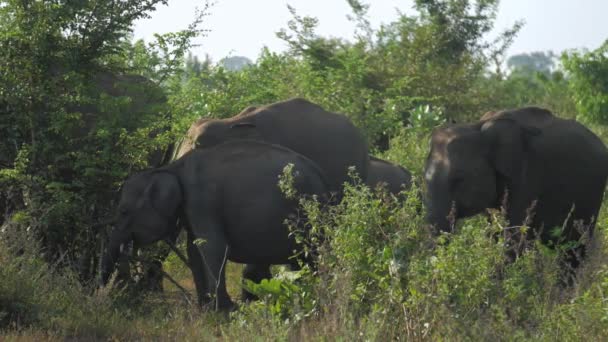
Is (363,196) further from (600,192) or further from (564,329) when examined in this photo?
(600,192)

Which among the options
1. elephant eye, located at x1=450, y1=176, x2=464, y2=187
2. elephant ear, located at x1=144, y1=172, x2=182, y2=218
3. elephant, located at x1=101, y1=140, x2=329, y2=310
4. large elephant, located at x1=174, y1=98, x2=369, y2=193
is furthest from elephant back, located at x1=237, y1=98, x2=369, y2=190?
elephant ear, located at x1=144, y1=172, x2=182, y2=218

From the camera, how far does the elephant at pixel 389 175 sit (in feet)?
42.9

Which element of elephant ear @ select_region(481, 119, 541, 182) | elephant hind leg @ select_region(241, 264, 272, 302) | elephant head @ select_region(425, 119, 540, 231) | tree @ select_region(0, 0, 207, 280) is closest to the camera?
tree @ select_region(0, 0, 207, 280)

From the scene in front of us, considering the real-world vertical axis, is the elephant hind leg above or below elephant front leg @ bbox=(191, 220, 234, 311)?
below

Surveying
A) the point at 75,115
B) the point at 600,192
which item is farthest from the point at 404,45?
the point at 75,115

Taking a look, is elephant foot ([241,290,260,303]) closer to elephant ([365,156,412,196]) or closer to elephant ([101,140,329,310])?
elephant ([101,140,329,310])

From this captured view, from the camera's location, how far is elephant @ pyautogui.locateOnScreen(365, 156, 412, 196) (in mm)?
13062

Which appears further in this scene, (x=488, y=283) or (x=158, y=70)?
(x=158, y=70)

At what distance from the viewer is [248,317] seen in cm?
888

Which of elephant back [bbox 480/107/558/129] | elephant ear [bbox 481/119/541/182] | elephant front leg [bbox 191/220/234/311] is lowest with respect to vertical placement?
elephant front leg [bbox 191/220/234/311]

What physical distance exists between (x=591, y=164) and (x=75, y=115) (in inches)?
189

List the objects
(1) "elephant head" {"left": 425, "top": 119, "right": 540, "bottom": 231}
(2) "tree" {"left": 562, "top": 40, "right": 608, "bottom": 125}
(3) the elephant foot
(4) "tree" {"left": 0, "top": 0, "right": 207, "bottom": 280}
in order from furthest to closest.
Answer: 1. (2) "tree" {"left": 562, "top": 40, "right": 608, "bottom": 125}
2. (3) the elephant foot
3. (1) "elephant head" {"left": 425, "top": 119, "right": 540, "bottom": 231}
4. (4) "tree" {"left": 0, "top": 0, "right": 207, "bottom": 280}

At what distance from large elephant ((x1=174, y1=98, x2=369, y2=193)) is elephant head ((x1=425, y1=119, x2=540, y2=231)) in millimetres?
967

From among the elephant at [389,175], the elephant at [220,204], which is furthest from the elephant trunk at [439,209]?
the elephant at [389,175]
